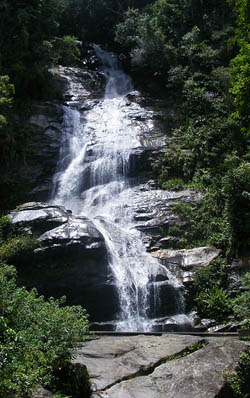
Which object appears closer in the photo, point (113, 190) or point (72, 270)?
point (72, 270)

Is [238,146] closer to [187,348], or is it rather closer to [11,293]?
[187,348]

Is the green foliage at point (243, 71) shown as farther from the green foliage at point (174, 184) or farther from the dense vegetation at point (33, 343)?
the green foliage at point (174, 184)

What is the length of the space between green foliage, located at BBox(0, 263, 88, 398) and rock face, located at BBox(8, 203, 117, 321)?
17.9 ft

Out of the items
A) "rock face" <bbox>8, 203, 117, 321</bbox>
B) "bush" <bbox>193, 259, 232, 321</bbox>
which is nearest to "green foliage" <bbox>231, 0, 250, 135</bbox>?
"bush" <bbox>193, 259, 232, 321</bbox>

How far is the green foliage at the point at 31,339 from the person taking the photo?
4.62 metres

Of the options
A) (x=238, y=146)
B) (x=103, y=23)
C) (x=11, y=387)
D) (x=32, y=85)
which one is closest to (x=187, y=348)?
(x=11, y=387)

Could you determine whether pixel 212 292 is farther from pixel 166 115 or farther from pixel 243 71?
pixel 166 115

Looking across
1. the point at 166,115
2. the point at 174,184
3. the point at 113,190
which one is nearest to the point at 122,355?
the point at 113,190

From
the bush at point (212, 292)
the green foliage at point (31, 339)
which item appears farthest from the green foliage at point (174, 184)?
the green foliage at point (31, 339)

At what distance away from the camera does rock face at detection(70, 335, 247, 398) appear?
5891 millimetres

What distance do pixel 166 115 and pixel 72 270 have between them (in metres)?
13.6

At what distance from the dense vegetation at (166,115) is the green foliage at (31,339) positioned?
0.02 meters

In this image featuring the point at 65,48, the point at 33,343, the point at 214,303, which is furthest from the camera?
the point at 65,48

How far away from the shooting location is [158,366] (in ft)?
22.3
